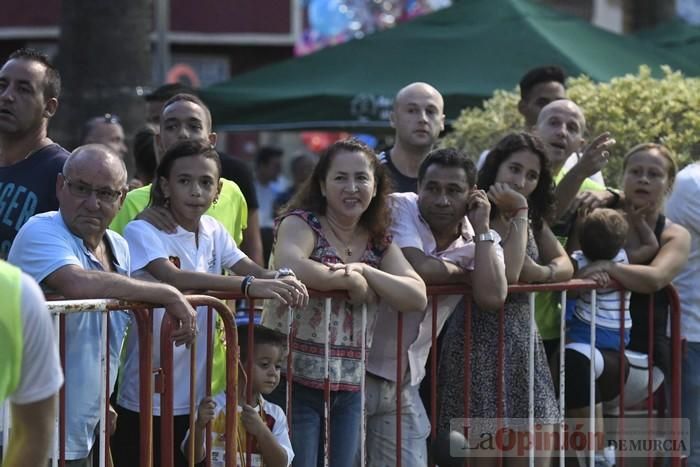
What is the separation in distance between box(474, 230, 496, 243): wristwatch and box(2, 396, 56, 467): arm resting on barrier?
2815 millimetres

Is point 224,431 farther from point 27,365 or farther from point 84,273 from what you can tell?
point 27,365

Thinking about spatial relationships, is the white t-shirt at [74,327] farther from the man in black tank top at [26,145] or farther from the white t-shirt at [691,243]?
the white t-shirt at [691,243]

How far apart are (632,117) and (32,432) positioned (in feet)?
19.1

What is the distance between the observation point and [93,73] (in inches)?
452

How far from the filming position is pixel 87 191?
5.09 m

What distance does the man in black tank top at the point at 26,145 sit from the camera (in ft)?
17.8

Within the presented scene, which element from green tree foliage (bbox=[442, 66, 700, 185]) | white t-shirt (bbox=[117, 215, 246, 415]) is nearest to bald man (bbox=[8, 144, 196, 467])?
white t-shirt (bbox=[117, 215, 246, 415])

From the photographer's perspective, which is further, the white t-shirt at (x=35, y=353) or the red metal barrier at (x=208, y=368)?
the red metal barrier at (x=208, y=368)

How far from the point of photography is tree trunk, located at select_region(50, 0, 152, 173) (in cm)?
1143

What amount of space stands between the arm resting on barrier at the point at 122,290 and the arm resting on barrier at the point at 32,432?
4.58 feet

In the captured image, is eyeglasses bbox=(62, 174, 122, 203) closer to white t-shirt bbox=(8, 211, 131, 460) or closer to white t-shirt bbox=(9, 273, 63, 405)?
white t-shirt bbox=(8, 211, 131, 460)

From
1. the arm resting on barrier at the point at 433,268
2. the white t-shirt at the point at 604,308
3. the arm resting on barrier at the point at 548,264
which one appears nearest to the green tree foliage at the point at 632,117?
the white t-shirt at the point at 604,308

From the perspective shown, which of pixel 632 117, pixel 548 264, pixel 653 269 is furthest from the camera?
pixel 632 117

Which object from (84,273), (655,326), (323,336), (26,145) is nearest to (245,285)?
(323,336)
